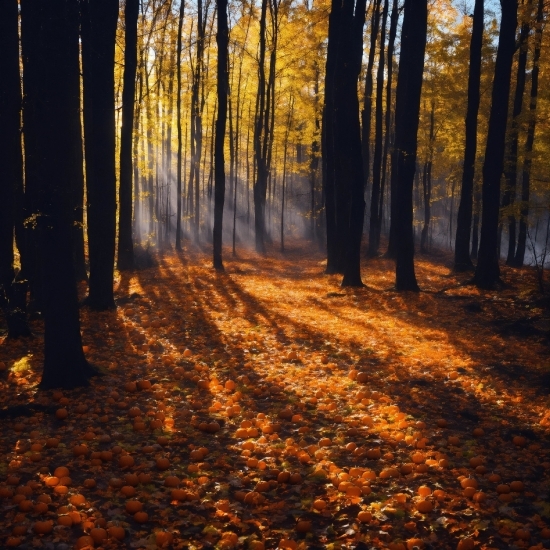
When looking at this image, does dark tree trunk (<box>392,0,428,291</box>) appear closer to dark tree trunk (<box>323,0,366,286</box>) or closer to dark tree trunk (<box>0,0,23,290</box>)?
dark tree trunk (<box>323,0,366,286</box>)

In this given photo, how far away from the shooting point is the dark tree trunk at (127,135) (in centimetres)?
1497

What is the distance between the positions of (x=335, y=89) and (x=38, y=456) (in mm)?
14409

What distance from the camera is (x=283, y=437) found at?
5.72m

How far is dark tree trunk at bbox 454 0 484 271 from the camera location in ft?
60.5

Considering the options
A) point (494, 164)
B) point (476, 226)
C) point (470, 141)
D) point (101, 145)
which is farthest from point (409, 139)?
point (476, 226)

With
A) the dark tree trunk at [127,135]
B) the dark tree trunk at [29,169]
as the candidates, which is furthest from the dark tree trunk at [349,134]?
the dark tree trunk at [29,169]

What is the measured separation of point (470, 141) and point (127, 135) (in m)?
12.0

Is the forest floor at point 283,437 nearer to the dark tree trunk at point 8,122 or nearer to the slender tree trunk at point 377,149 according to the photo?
the dark tree trunk at point 8,122

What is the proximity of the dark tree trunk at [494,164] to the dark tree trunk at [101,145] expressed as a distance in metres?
10.3

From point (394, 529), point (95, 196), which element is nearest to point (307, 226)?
point (95, 196)

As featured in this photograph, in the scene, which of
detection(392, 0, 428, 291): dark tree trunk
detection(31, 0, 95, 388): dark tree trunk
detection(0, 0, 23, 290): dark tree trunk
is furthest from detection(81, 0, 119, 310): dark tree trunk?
detection(392, 0, 428, 291): dark tree trunk

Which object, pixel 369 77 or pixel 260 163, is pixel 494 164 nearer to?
pixel 369 77

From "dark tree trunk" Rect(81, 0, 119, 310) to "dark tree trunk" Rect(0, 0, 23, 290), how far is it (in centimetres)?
198

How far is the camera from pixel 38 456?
493 cm
